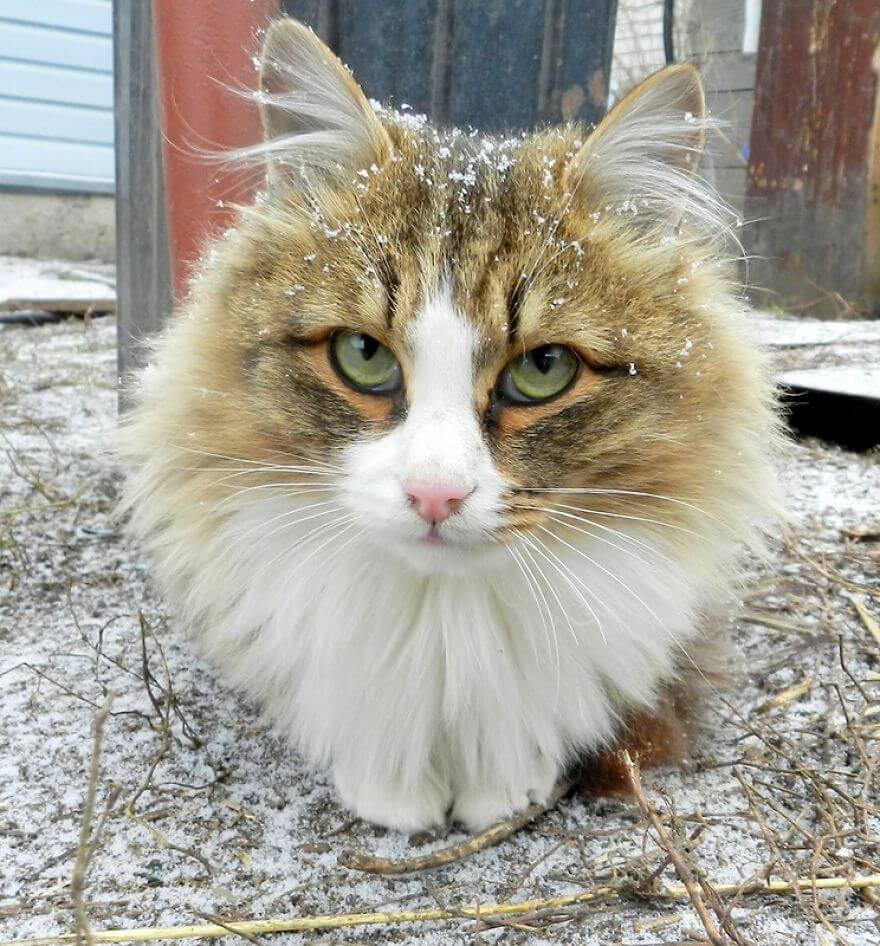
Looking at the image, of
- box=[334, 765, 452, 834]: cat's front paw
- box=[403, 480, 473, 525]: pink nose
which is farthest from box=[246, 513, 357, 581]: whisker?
box=[334, 765, 452, 834]: cat's front paw

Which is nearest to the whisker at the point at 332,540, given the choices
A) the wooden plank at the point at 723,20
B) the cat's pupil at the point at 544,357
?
the cat's pupil at the point at 544,357

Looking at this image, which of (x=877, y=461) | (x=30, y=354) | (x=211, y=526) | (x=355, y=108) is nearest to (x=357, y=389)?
(x=211, y=526)

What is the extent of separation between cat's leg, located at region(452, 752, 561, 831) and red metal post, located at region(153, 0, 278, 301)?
1439mm

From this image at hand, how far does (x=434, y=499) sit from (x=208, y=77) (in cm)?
165

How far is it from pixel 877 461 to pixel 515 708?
2.37 m

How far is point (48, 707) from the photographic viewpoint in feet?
5.88

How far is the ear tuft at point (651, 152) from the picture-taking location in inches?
59.7

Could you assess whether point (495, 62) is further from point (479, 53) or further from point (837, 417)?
point (837, 417)

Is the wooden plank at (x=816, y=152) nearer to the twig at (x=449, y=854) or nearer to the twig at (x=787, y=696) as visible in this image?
the twig at (x=787, y=696)

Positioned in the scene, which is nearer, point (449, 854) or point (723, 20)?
point (449, 854)

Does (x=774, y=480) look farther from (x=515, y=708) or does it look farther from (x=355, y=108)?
(x=355, y=108)

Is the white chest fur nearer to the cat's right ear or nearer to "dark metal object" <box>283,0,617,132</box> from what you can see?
the cat's right ear

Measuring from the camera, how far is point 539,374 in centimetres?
→ 139

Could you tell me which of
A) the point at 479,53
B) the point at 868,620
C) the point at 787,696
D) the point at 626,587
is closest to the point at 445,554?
the point at 626,587
